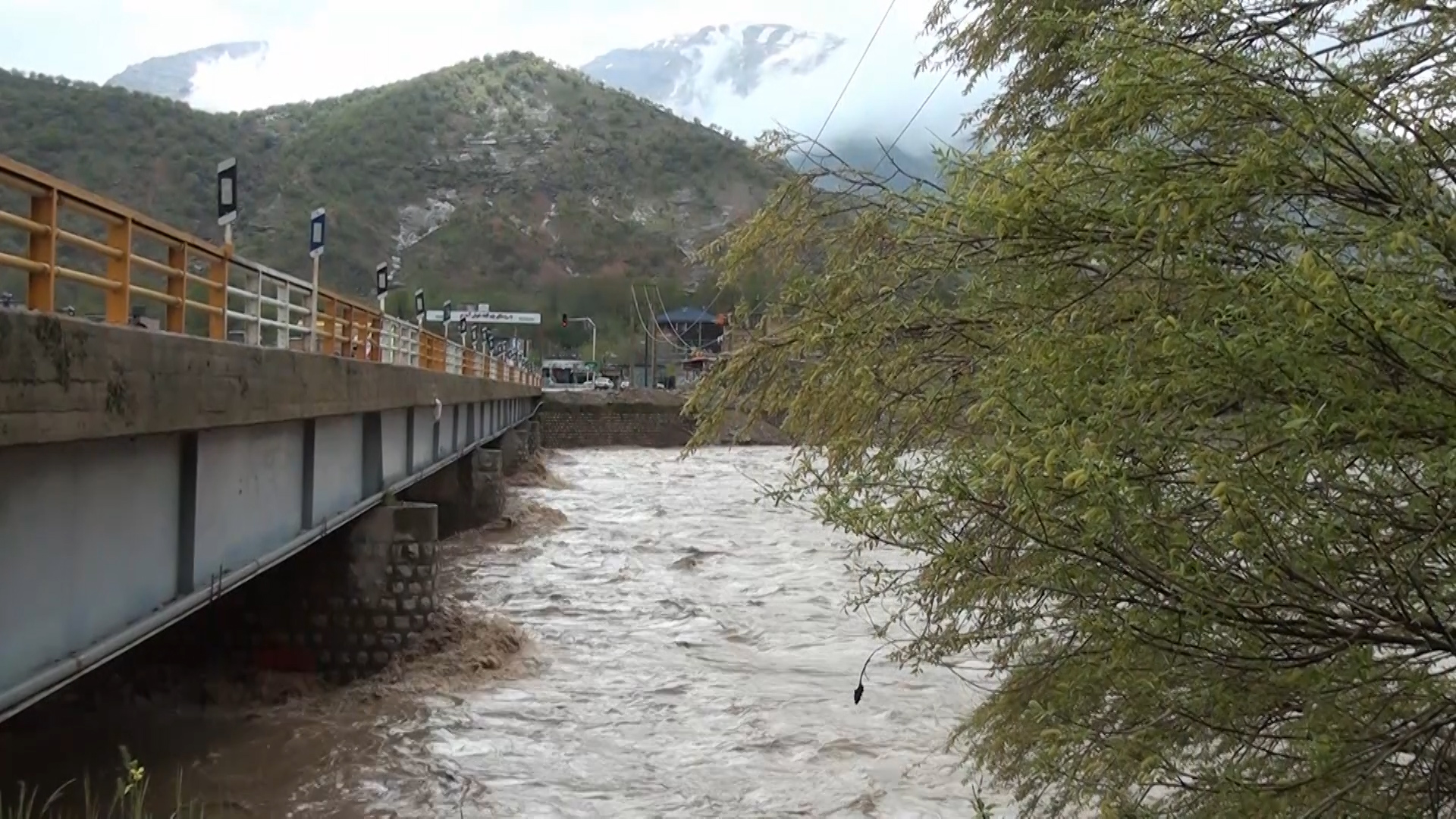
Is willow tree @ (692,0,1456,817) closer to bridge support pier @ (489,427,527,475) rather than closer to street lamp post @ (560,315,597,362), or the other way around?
bridge support pier @ (489,427,527,475)

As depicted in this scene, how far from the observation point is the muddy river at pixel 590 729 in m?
9.21

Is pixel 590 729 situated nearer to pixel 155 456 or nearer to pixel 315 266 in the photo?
pixel 315 266

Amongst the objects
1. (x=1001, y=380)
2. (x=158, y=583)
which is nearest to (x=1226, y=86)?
(x=1001, y=380)

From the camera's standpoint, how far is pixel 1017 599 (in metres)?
5.09

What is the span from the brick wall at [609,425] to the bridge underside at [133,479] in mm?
53806

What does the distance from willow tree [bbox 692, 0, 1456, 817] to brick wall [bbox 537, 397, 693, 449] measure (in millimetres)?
59058

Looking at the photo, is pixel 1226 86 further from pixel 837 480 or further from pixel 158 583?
pixel 158 583

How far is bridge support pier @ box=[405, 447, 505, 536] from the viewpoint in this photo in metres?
25.7

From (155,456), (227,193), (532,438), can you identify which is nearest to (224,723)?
(155,456)

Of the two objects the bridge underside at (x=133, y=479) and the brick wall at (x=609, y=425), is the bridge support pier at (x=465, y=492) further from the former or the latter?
the brick wall at (x=609, y=425)

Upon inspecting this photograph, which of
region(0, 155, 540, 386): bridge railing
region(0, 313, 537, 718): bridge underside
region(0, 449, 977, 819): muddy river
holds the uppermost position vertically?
region(0, 155, 540, 386): bridge railing

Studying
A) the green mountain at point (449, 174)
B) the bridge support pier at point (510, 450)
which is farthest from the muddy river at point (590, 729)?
the bridge support pier at point (510, 450)

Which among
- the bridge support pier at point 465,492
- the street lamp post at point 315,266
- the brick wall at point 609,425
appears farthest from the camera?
the brick wall at point 609,425

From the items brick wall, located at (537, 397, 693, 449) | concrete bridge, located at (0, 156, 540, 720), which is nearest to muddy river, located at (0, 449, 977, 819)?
concrete bridge, located at (0, 156, 540, 720)
